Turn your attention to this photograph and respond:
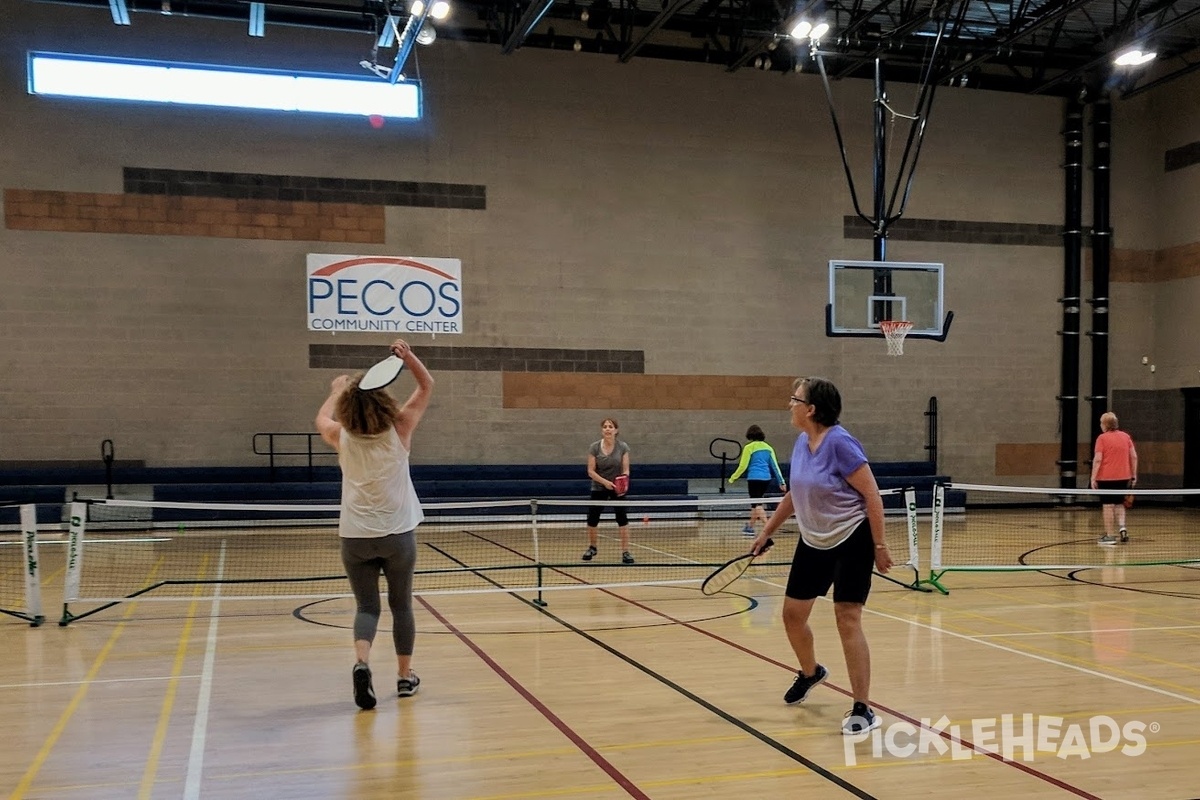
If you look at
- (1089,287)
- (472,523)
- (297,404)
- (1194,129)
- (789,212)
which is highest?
(1194,129)

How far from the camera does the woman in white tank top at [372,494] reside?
5.82 meters

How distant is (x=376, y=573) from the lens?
6059 mm

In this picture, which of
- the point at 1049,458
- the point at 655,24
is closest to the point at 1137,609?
the point at 655,24

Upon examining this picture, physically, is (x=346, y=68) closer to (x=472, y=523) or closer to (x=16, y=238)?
(x=16, y=238)

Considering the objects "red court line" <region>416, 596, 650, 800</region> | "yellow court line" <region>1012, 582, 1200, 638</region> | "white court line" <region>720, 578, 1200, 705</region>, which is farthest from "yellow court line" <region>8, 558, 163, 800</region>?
"yellow court line" <region>1012, 582, 1200, 638</region>

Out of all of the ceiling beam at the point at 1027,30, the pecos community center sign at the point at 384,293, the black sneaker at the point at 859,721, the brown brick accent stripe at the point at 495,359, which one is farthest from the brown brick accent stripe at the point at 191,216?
the black sneaker at the point at 859,721

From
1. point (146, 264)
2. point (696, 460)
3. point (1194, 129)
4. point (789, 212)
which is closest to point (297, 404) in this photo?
point (146, 264)

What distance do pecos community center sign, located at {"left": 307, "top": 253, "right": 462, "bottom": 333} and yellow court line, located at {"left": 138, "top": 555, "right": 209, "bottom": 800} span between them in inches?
405

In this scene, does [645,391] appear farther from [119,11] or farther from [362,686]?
[362,686]

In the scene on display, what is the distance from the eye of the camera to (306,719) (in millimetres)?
5809

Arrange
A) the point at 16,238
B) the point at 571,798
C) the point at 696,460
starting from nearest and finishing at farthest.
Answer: the point at 571,798, the point at 16,238, the point at 696,460

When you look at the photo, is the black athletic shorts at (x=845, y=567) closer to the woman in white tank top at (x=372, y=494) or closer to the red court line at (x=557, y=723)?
the red court line at (x=557, y=723)

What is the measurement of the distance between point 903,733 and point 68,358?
17.2 metres

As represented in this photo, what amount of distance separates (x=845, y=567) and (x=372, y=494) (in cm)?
270
